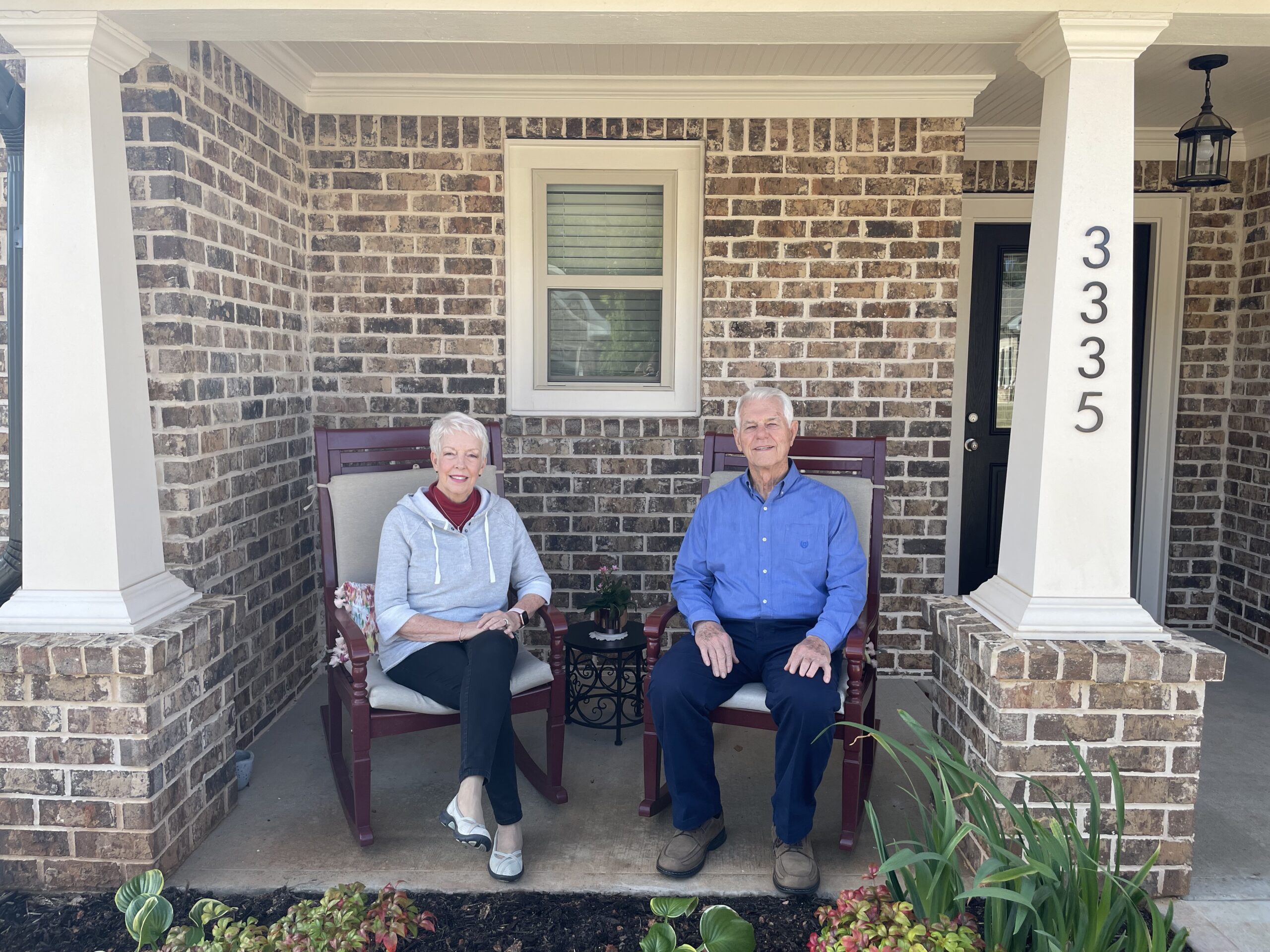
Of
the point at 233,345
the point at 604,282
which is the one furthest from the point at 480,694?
the point at 604,282

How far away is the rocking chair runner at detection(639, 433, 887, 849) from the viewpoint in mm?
2559

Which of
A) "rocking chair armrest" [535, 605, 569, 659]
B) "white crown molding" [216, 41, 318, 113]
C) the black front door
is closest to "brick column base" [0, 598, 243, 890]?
"rocking chair armrest" [535, 605, 569, 659]

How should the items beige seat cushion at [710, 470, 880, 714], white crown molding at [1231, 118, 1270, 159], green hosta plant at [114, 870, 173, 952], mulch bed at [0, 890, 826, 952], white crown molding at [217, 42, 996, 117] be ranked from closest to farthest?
green hosta plant at [114, 870, 173, 952] → mulch bed at [0, 890, 826, 952] → beige seat cushion at [710, 470, 880, 714] → white crown molding at [217, 42, 996, 117] → white crown molding at [1231, 118, 1270, 159]

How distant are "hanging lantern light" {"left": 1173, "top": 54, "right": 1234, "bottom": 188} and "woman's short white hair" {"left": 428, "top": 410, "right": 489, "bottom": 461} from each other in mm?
2985

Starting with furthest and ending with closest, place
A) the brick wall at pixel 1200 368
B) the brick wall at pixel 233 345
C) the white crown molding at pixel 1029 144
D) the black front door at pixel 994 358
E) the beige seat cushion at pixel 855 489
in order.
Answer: the black front door at pixel 994 358 → the brick wall at pixel 1200 368 → the white crown molding at pixel 1029 144 → the beige seat cushion at pixel 855 489 → the brick wall at pixel 233 345

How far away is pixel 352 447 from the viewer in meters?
3.19

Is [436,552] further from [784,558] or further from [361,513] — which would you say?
[784,558]

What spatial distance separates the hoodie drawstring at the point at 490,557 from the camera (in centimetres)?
286

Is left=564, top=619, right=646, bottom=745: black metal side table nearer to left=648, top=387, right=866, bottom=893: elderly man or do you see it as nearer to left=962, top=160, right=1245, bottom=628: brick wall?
left=648, top=387, right=866, bottom=893: elderly man

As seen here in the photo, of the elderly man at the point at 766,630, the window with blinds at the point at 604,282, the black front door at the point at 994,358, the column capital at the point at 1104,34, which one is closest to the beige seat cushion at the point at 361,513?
the elderly man at the point at 766,630

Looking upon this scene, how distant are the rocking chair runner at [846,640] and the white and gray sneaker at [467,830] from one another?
1.65 feet

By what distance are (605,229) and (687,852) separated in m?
2.66

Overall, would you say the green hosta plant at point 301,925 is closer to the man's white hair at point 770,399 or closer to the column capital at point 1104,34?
the man's white hair at point 770,399

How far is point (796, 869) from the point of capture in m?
2.40
